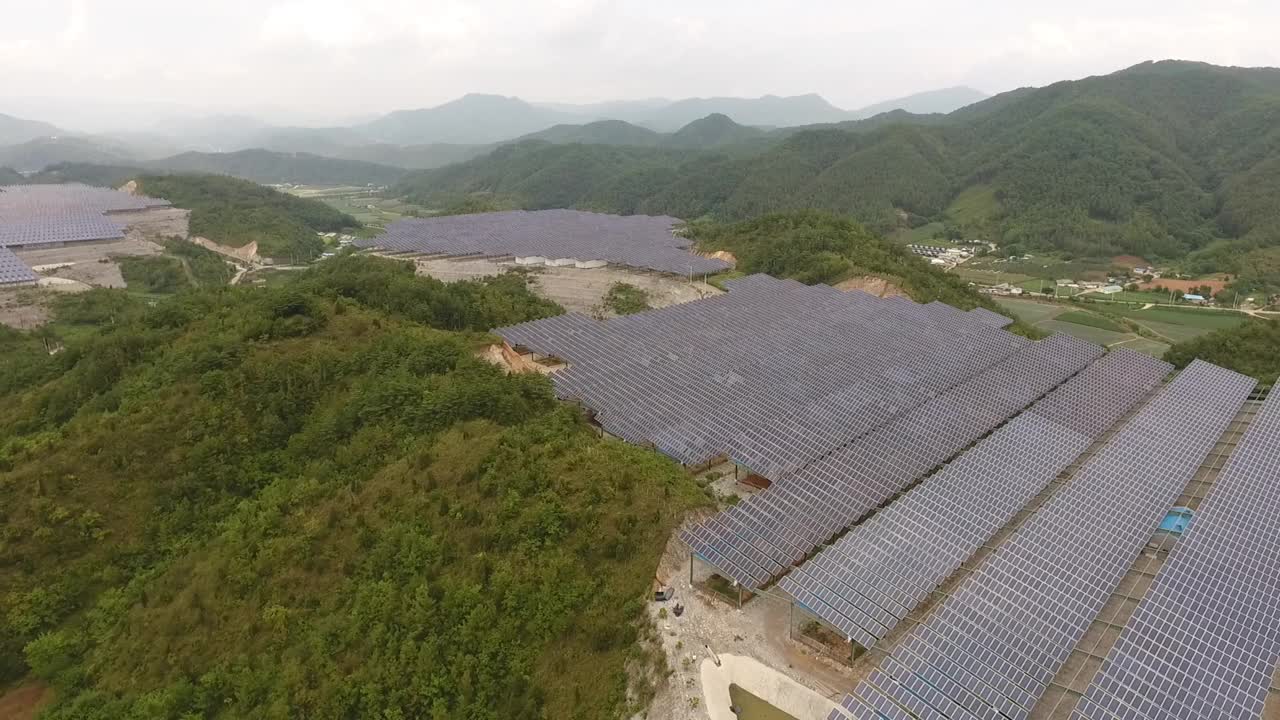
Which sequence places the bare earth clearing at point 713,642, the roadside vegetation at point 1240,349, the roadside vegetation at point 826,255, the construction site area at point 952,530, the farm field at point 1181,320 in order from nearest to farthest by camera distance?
the construction site area at point 952,530 → the bare earth clearing at point 713,642 → the roadside vegetation at point 1240,349 → the roadside vegetation at point 826,255 → the farm field at point 1181,320

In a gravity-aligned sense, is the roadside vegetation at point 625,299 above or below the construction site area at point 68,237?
below

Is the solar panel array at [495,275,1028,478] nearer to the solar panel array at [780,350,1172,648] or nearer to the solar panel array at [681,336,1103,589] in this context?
the solar panel array at [681,336,1103,589]

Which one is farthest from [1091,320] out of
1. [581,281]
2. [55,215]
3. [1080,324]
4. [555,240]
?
[55,215]

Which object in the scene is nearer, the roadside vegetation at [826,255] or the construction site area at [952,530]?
the construction site area at [952,530]

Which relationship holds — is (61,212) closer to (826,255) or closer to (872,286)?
(826,255)

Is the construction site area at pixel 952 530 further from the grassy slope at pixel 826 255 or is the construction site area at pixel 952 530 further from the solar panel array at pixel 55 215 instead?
the solar panel array at pixel 55 215

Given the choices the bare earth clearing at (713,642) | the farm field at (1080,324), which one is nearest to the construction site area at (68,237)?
the bare earth clearing at (713,642)
